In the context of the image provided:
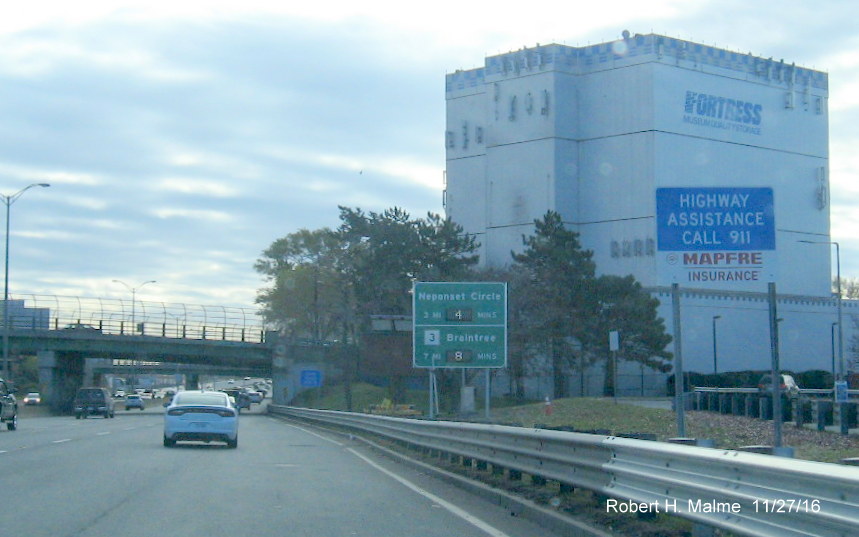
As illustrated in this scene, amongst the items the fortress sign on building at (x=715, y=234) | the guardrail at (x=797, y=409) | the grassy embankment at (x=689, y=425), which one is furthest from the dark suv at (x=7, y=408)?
the fortress sign on building at (x=715, y=234)

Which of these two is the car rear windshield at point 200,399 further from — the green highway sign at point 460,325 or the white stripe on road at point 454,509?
the white stripe on road at point 454,509

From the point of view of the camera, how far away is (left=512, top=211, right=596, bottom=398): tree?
6662cm

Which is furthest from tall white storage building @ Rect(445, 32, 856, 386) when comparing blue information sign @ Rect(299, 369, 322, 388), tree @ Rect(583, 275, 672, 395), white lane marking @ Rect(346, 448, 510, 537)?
white lane marking @ Rect(346, 448, 510, 537)

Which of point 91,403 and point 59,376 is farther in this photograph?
point 59,376

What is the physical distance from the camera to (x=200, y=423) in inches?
1032

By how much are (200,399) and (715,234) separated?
54.3 ft

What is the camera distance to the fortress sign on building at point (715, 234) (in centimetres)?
1345

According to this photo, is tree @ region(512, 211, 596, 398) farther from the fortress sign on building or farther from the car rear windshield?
the fortress sign on building

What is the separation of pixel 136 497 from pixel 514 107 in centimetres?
7380

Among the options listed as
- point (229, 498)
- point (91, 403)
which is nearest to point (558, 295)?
point (91, 403)

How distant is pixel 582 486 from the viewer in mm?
11359

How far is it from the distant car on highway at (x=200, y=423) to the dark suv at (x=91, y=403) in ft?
120

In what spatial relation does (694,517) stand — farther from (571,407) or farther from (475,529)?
(571,407)

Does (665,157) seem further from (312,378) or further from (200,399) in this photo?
(200,399)
